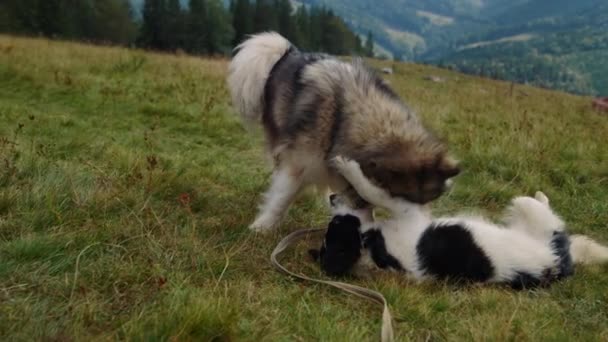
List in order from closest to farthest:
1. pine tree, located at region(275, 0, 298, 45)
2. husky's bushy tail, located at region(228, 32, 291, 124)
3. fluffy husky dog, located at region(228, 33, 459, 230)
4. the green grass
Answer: the green grass < fluffy husky dog, located at region(228, 33, 459, 230) < husky's bushy tail, located at region(228, 32, 291, 124) < pine tree, located at region(275, 0, 298, 45)

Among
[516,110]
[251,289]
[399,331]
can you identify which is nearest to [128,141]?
[251,289]

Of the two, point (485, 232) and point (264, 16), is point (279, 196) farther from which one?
point (264, 16)

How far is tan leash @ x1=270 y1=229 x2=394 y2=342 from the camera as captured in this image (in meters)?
2.82

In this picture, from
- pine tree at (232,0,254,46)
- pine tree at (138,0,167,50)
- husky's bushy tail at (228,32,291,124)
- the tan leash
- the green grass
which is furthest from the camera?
pine tree at (232,0,254,46)

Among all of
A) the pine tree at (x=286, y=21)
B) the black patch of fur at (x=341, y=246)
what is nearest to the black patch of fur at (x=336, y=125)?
the black patch of fur at (x=341, y=246)

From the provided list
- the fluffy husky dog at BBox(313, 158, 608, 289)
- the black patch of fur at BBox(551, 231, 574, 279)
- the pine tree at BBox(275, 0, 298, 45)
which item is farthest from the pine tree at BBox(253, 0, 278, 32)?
the black patch of fur at BBox(551, 231, 574, 279)

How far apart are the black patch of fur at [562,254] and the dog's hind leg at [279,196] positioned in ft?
6.12

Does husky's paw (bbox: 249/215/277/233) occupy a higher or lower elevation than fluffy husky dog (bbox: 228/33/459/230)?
lower

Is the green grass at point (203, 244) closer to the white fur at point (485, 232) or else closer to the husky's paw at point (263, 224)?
the husky's paw at point (263, 224)

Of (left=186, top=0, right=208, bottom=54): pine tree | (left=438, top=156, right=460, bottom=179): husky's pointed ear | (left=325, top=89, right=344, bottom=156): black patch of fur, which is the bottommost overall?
(left=186, top=0, right=208, bottom=54): pine tree

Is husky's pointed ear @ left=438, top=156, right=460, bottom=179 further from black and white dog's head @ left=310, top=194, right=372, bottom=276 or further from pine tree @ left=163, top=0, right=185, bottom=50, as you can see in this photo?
pine tree @ left=163, top=0, right=185, bottom=50

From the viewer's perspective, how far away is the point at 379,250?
3822 millimetres

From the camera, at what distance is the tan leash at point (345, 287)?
111 inches

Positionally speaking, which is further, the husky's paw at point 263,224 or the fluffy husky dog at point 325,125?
the husky's paw at point 263,224
